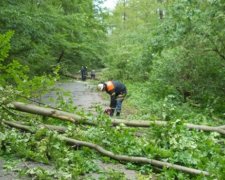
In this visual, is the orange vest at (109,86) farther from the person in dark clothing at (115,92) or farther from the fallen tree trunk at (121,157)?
the fallen tree trunk at (121,157)

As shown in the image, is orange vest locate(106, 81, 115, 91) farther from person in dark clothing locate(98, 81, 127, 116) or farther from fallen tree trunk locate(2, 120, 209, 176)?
fallen tree trunk locate(2, 120, 209, 176)

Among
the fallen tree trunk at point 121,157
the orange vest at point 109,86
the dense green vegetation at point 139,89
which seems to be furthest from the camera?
the orange vest at point 109,86

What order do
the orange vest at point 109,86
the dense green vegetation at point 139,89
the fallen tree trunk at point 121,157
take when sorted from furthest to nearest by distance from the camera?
the orange vest at point 109,86 → the dense green vegetation at point 139,89 → the fallen tree trunk at point 121,157

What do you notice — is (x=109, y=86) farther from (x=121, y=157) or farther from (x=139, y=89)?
(x=139, y=89)

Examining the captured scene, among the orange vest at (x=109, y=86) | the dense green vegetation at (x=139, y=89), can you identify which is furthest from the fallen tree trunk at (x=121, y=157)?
the orange vest at (x=109, y=86)

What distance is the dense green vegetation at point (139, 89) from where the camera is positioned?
6848 millimetres

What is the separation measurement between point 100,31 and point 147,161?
98.2 ft

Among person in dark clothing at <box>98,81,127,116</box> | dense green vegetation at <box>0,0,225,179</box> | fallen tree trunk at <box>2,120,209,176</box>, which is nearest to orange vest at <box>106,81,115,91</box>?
person in dark clothing at <box>98,81,127,116</box>

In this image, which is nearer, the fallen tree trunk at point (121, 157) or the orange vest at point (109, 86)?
the fallen tree trunk at point (121, 157)

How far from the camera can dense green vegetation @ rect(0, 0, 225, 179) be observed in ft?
22.5

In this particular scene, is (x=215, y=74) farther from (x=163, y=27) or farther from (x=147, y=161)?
(x=147, y=161)

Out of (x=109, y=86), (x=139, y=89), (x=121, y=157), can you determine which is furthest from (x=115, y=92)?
(x=139, y=89)

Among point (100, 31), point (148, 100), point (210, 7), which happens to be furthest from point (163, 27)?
point (100, 31)

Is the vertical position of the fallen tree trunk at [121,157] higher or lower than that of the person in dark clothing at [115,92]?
lower
